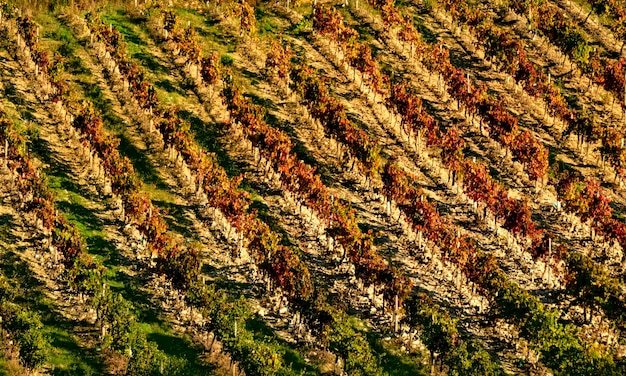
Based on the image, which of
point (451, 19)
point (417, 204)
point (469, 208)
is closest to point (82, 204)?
point (417, 204)

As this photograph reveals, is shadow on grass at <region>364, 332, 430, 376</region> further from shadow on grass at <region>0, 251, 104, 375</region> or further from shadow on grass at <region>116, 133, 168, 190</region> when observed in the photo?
shadow on grass at <region>116, 133, 168, 190</region>

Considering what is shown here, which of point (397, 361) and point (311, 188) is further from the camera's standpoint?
point (311, 188)

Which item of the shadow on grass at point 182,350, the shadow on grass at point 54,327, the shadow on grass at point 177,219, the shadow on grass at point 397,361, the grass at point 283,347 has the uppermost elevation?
the shadow on grass at point 397,361

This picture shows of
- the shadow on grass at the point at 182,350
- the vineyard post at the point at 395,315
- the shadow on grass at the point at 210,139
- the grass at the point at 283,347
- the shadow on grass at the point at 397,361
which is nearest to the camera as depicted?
the shadow on grass at the point at 182,350

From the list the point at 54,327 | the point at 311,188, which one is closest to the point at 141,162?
the point at 311,188

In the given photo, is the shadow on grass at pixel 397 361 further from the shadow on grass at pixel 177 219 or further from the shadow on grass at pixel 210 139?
the shadow on grass at pixel 210 139

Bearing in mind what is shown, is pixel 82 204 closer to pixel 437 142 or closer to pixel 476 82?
pixel 437 142

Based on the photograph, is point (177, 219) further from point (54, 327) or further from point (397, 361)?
point (397, 361)

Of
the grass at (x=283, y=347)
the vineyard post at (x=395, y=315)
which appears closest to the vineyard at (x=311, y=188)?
the grass at (x=283, y=347)
